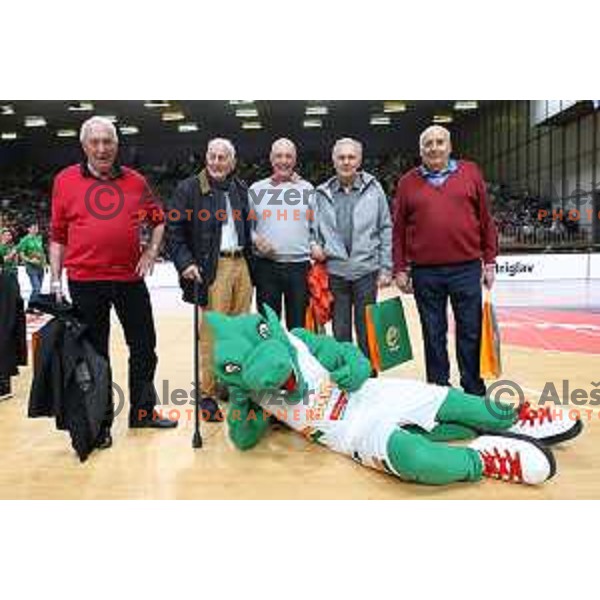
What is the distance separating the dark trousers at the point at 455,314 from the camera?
10.7 feet

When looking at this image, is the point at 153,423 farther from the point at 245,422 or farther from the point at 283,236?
the point at 283,236

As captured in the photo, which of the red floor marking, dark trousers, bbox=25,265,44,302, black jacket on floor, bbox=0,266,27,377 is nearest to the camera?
black jacket on floor, bbox=0,266,27,377

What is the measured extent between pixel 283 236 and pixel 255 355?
2.91ft

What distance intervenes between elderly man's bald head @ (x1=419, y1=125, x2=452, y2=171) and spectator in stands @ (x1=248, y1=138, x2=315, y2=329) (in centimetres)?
56

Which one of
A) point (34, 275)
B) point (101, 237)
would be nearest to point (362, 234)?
point (101, 237)

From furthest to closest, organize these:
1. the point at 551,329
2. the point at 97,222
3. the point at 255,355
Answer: the point at 551,329 → the point at 97,222 → the point at 255,355

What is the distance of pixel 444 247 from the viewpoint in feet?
10.5

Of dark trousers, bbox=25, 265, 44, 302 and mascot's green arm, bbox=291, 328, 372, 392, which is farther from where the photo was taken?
dark trousers, bbox=25, 265, 44, 302

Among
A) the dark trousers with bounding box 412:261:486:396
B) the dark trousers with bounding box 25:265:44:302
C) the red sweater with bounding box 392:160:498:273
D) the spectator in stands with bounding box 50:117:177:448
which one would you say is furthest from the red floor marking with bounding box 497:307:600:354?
the dark trousers with bounding box 25:265:44:302

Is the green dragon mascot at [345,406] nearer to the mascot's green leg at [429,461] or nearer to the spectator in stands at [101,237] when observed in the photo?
the mascot's green leg at [429,461]

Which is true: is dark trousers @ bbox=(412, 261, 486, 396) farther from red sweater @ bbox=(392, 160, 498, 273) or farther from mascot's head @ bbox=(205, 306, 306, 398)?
mascot's head @ bbox=(205, 306, 306, 398)

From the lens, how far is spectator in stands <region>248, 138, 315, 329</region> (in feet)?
11.1

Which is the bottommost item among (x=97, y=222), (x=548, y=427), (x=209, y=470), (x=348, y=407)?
(x=209, y=470)

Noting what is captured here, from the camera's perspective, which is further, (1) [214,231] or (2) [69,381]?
(1) [214,231]
